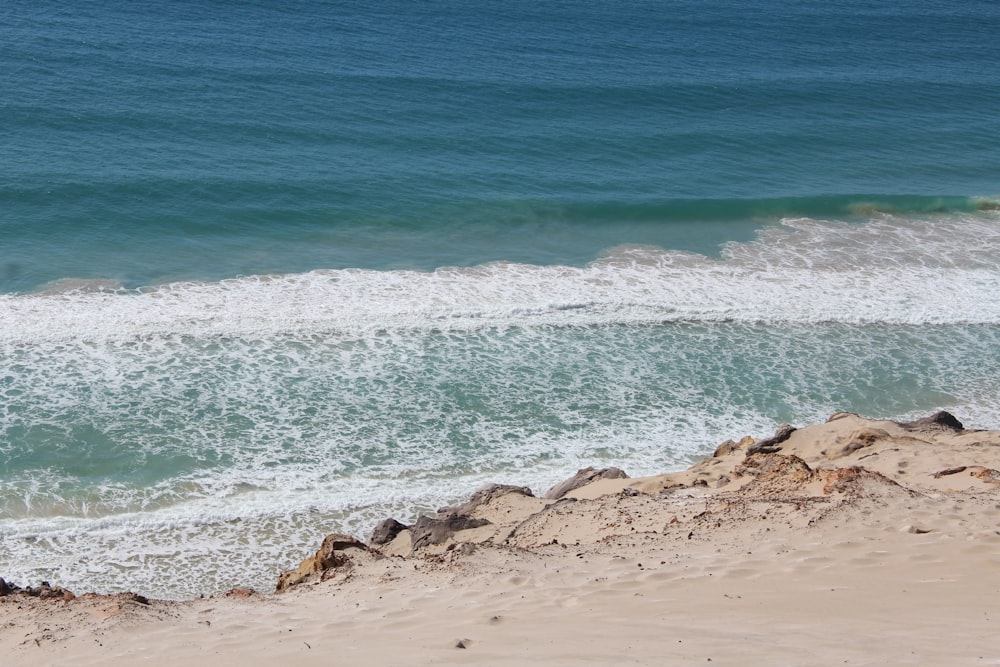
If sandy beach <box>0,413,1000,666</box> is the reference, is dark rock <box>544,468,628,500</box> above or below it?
below

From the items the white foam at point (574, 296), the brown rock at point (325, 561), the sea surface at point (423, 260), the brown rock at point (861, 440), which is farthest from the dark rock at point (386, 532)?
the white foam at point (574, 296)

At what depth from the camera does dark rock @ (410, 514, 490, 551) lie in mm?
11789

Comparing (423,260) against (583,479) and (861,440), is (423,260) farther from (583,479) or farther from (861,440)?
(861,440)

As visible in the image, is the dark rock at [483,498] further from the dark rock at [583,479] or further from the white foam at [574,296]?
the white foam at [574,296]

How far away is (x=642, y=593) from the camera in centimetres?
883

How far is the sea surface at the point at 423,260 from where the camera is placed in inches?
615

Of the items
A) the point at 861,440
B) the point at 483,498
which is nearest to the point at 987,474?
the point at 861,440

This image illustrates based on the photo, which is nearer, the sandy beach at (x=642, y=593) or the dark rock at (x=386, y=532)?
the sandy beach at (x=642, y=593)

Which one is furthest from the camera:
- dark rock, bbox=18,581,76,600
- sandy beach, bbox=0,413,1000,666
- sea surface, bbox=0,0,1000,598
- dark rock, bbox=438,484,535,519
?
sea surface, bbox=0,0,1000,598

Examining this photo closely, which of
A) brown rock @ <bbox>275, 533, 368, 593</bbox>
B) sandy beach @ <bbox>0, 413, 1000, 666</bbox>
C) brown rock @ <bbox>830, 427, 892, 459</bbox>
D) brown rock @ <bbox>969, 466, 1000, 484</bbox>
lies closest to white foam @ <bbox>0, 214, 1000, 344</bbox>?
brown rock @ <bbox>830, 427, 892, 459</bbox>

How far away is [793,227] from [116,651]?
23209 millimetres

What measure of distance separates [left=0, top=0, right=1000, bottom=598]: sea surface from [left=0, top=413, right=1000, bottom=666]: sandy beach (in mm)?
3750

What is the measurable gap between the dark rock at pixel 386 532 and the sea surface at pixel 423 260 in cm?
131

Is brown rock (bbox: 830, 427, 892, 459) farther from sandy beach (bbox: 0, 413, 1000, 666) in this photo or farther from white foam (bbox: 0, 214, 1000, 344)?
white foam (bbox: 0, 214, 1000, 344)
